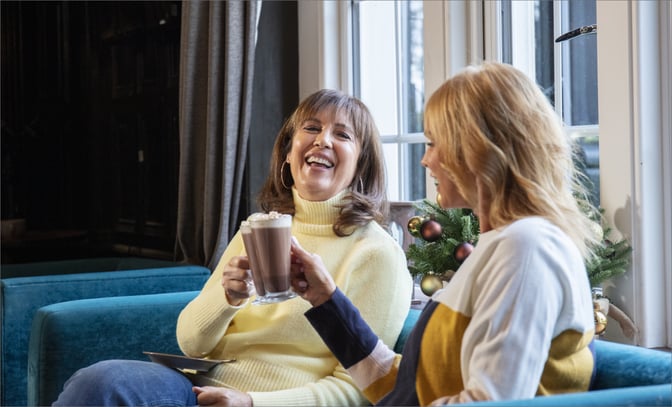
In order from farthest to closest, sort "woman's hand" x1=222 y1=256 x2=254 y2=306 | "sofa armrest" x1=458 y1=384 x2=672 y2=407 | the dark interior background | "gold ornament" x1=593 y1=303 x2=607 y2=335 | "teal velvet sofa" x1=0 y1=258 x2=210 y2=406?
the dark interior background → "teal velvet sofa" x1=0 y1=258 x2=210 y2=406 → "gold ornament" x1=593 y1=303 x2=607 y2=335 → "woman's hand" x1=222 y1=256 x2=254 y2=306 → "sofa armrest" x1=458 y1=384 x2=672 y2=407

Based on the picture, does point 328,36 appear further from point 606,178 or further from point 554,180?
point 554,180

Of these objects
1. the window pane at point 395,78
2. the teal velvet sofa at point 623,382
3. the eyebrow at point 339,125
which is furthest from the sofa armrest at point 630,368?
the window pane at point 395,78

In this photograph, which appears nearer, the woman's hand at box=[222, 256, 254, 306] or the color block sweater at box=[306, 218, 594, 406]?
the color block sweater at box=[306, 218, 594, 406]

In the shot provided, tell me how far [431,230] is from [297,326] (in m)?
0.38

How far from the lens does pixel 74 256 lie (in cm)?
552

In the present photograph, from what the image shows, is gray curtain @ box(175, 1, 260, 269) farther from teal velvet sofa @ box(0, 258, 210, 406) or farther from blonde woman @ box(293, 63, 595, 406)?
blonde woman @ box(293, 63, 595, 406)

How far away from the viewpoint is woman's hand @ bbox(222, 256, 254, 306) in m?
1.79

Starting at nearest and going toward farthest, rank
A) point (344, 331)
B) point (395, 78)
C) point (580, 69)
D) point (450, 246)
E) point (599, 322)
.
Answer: point (344, 331)
point (599, 322)
point (450, 246)
point (580, 69)
point (395, 78)

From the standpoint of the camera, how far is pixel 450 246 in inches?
84.8

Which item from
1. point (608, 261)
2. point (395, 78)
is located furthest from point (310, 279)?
point (395, 78)

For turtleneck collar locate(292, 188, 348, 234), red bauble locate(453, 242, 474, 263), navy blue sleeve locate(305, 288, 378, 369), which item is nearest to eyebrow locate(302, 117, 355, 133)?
turtleneck collar locate(292, 188, 348, 234)

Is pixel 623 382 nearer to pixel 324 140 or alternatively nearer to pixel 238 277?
pixel 238 277

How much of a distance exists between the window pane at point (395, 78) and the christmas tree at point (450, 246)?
929 mm

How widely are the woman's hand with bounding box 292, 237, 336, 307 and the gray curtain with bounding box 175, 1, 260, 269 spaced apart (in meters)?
1.87
